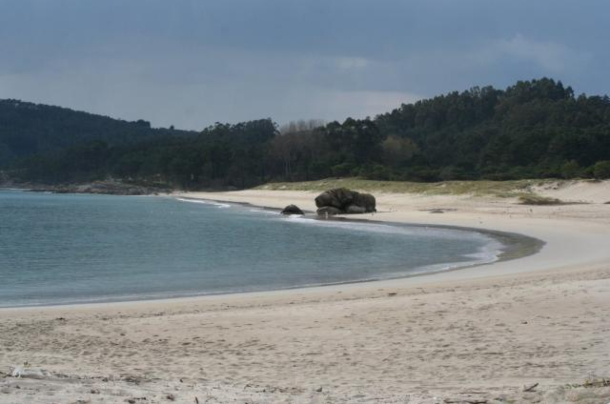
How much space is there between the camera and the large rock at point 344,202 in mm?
49406

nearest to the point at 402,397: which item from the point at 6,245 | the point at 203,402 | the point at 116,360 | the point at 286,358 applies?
the point at 203,402

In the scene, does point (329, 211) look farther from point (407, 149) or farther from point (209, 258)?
point (407, 149)

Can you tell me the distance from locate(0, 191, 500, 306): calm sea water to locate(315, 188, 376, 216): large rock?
34.0 feet

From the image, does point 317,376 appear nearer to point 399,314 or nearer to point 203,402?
point 203,402

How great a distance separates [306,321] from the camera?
1101 centimetres

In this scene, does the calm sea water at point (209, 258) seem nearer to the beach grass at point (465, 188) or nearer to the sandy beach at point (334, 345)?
the sandy beach at point (334, 345)

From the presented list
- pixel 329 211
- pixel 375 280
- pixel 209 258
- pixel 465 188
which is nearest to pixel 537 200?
pixel 465 188

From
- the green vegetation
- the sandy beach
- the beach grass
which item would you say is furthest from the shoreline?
the beach grass

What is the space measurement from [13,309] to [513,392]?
11200mm

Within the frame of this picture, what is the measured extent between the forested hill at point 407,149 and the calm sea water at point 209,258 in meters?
37.1

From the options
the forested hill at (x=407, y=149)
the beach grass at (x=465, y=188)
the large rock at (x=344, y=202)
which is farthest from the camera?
the forested hill at (x=407, y=149)

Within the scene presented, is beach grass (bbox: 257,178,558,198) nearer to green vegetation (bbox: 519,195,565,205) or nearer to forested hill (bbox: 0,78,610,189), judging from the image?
green vegetation (bbox: 519,195,565,205)

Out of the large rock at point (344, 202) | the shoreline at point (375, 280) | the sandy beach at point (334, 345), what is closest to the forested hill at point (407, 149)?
the large rock at point (344, 202)

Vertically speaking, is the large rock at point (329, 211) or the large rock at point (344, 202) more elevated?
the large rock at point (344, 202)
